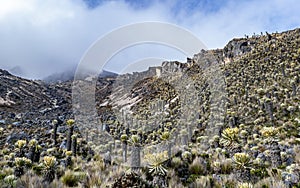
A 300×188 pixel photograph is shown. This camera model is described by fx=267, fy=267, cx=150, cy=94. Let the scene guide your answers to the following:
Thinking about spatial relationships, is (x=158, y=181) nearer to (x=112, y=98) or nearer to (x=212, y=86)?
(x=212, y=86)

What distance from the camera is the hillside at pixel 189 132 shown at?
576 centimetres

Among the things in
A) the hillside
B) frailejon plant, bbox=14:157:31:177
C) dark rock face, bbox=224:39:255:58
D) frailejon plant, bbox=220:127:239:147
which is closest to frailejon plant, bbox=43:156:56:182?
the hillside

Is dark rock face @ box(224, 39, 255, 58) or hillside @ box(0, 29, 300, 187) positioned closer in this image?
hillside @ box(0, 29, 300, 187)

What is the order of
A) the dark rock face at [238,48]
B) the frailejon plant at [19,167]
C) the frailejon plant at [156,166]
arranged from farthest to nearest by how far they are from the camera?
the dark rock face at [238,48], the frailejon plant at [19,167], the frailejon plant at [156,166]

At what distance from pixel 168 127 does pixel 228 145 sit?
826 cm

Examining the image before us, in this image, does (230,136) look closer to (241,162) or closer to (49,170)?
(241,162)

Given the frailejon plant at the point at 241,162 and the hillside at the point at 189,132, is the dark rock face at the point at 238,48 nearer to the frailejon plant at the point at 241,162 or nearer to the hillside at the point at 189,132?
the hillside at the point at 189,132

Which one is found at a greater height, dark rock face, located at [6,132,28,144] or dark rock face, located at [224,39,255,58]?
dark rock face, located at [224,39,255,58]

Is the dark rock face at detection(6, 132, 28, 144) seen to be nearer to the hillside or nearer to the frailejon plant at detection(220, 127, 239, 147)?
the hillside

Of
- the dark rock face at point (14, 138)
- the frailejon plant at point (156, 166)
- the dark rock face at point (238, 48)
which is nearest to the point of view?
the frailejon plant at point (156, 166)

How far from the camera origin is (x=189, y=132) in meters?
14.6

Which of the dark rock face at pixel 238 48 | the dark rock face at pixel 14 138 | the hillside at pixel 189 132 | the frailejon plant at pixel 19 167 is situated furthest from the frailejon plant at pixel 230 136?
the dark rock face at pixel 238 48

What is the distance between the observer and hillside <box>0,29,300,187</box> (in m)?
5.76

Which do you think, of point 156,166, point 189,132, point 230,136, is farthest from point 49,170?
point 189,132
